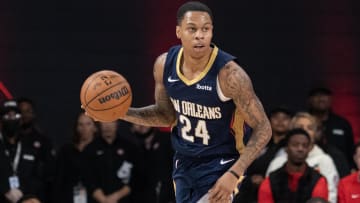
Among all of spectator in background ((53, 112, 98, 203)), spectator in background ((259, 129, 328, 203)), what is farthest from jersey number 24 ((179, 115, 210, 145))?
spectator in background ((53, 112, 98, 203))

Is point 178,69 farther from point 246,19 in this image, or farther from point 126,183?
point 246,19

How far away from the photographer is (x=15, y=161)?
33.5 ft

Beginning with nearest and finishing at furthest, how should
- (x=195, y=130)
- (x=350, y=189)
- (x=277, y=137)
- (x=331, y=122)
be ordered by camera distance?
(x=195, y=130) → (x=350, y=189) → (x=277, y=137) → (x=331, y=122)

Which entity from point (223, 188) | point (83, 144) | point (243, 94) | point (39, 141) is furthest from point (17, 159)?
point (223, 188)

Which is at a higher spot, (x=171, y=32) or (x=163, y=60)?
(x=163, y=60)

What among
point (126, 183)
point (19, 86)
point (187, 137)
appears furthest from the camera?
point (19, 86)

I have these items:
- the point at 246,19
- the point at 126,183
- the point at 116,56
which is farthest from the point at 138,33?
the point at 126,183

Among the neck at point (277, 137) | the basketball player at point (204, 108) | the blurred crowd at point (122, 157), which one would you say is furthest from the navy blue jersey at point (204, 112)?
the neck at point (277, 137)

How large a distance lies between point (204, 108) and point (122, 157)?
3.42m

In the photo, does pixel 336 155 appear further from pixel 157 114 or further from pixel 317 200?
pixel 157 114

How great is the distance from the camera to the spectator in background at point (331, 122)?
35.4 feet

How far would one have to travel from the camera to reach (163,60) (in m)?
7.36

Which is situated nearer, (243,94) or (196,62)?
(243,94)

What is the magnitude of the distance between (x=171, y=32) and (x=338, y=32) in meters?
1.80
